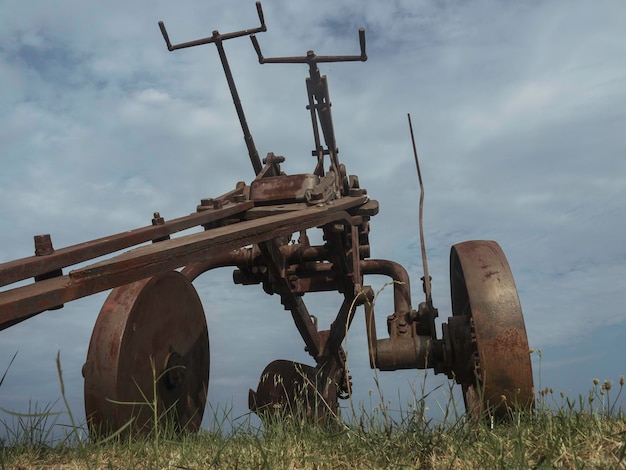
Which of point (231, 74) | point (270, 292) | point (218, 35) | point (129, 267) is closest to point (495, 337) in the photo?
point (129, 267)

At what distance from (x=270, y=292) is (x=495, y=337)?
2.60 m

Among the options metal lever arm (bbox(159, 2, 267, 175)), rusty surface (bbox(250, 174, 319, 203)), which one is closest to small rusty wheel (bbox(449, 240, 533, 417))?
rusty surface (bbox(250, 174, 319, 203))

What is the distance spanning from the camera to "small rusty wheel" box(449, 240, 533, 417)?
331cm

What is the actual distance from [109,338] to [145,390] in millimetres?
516

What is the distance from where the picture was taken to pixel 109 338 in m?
3.94

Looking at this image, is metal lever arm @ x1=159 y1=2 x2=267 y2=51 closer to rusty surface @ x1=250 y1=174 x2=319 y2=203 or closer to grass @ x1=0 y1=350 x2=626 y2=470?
rusty surface @ x1=250 y1=174 x2=319 y2=203

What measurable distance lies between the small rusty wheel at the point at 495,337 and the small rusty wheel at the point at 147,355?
1557mm

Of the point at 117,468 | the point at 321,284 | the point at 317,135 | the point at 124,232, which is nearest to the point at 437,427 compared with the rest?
the point at 117,468

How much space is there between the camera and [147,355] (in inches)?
167

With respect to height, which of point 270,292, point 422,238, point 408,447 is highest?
point 422,238

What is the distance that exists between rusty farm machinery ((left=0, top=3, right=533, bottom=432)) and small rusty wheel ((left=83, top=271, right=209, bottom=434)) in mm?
10

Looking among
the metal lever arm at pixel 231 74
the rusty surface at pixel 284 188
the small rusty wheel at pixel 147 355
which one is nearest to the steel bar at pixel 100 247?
the rusty surface at pixel 284 188

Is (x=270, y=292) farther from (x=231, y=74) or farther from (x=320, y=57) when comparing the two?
(x=320, y=57)

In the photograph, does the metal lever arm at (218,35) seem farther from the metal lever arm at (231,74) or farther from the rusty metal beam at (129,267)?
the rusty metal beam at (129,267)
